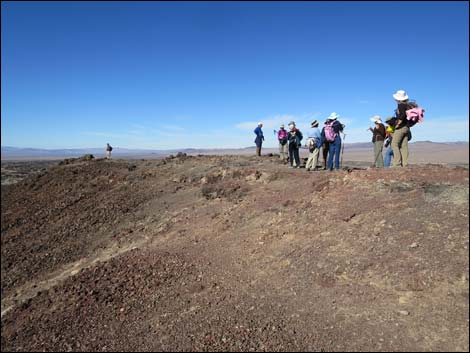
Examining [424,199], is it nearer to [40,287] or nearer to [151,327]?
[151,327]

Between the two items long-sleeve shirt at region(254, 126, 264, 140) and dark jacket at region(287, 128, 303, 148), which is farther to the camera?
long-sleeve shirt at region(254, 126, 264, 140)

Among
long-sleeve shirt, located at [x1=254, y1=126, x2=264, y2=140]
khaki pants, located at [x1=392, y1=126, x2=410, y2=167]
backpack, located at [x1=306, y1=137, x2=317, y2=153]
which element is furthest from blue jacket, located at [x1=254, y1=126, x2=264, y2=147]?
khaki pants, located at [x1=392, y1=126, x2=410, y2=167]

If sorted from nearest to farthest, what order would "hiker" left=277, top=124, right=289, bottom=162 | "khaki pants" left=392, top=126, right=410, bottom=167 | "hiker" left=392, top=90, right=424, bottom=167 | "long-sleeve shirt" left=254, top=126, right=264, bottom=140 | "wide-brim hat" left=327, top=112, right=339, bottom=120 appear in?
"hiker" left=392, top=90, right=424, bottom=167
"khaki pants" left=392, top=126, right=410, bottom=167
"wide-brim hat" left=327, top=112, right=339, bottom=120
"hiker" left=277, top=124, right=289, bottom=162
"long-sleeve shirt" left=254, top=126, right=264, bottom=140

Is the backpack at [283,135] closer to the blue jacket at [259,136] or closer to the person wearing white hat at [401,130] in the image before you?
the blue jacket at [259,136]

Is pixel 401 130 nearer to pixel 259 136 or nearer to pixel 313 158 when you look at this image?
pixel 313 158

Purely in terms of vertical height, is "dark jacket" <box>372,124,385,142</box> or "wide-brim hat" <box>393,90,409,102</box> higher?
"wide-brim hat" <box>393,90,409,102</box>

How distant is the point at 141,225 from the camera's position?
13781mm


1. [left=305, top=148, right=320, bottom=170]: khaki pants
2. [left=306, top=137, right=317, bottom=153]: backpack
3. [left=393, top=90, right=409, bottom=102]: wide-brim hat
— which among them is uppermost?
[left=393, top=90, right=409, bottom=102]: wide-brim hat

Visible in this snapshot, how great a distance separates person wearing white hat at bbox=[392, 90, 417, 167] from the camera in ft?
31.2

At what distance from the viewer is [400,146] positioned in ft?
33.5

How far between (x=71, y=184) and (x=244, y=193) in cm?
1339

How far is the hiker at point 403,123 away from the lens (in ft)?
30.9

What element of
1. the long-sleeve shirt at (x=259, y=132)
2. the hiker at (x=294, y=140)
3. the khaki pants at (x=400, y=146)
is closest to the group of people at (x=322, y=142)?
the hiker at (x=294, y=140)

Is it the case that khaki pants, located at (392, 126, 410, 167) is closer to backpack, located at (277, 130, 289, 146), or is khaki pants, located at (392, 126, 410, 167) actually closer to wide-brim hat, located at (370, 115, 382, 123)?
wide-brim hat, located at (370, 115, 382, 123)
